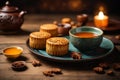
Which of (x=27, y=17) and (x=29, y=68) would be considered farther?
(x=27, y=17)

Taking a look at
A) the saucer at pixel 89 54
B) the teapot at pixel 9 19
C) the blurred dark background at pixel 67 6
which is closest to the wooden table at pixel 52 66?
the saucer at pixel 89 54

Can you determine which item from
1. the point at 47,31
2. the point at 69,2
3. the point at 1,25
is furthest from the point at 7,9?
the point at 69,2

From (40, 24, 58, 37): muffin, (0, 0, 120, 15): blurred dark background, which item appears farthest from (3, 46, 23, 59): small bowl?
(0, 0, 120, 15): blurred dark background

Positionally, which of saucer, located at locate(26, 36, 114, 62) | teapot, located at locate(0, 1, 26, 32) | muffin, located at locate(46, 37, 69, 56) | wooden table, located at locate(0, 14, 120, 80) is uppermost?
teapot, located at locate(0, 1, 26, 32)


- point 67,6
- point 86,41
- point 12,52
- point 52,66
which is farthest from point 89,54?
point 67,6

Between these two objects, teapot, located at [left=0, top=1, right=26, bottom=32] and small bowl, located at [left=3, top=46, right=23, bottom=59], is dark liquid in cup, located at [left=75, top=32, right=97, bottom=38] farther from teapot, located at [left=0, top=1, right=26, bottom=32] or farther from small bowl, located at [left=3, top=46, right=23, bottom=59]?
teapot, located at [left=0, top=1, right=26, bottom=32]

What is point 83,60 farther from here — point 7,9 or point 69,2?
point 69,2

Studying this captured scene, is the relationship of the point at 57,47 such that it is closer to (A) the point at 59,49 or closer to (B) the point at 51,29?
(A) the point at 59,49
